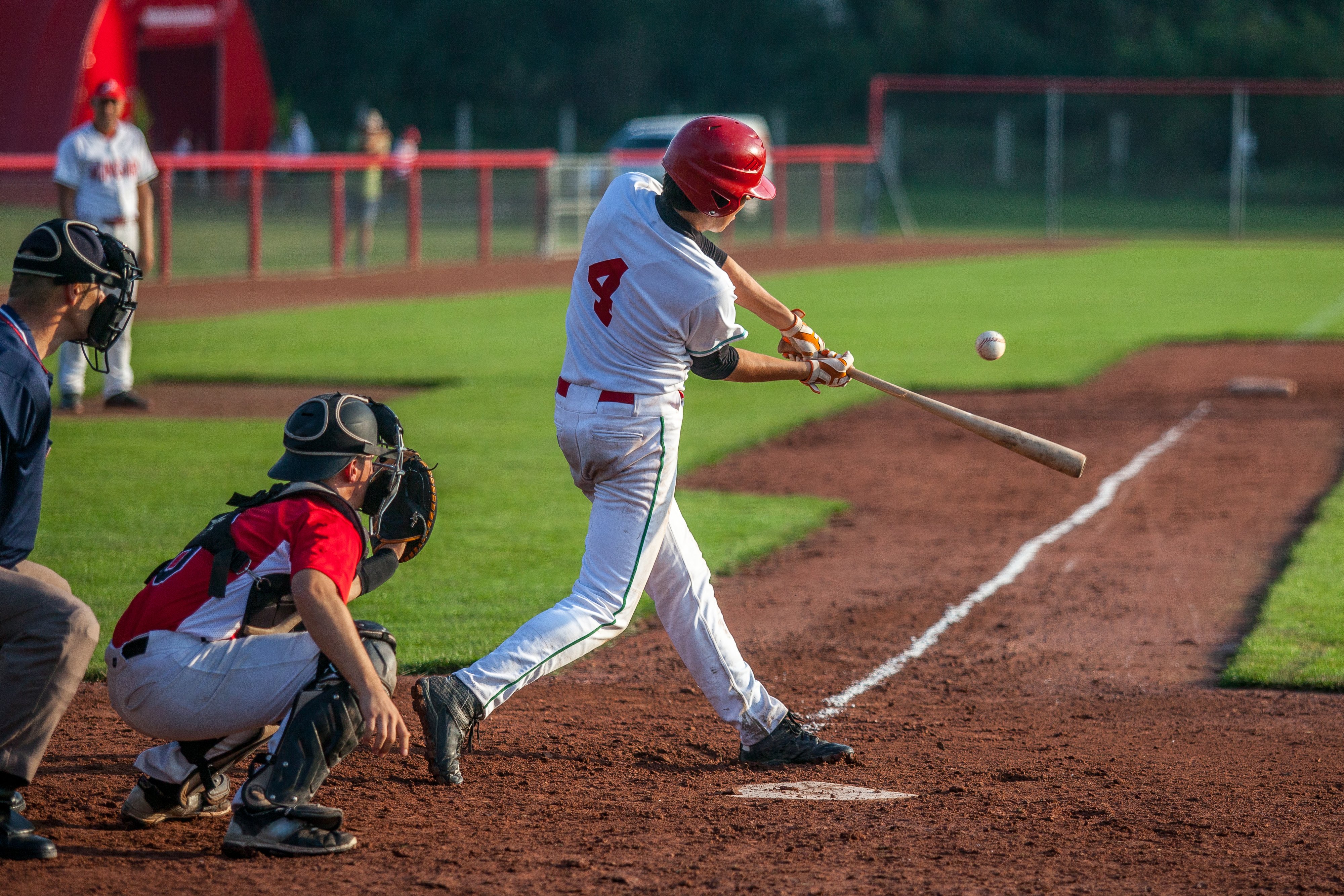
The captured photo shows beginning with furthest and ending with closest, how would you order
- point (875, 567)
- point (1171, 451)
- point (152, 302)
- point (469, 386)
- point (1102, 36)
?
point (1102, 36), point (152, 302), point (469, 386), point (1171, 451), point (875, 567)

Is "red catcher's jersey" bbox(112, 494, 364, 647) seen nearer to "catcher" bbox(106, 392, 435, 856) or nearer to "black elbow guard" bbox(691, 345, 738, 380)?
"catcher" bbox(106, 392, 435, 856)

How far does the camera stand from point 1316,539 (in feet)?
25.8

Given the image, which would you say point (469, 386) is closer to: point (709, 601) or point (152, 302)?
point (152, 302)

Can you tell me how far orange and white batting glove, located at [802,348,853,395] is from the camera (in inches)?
183

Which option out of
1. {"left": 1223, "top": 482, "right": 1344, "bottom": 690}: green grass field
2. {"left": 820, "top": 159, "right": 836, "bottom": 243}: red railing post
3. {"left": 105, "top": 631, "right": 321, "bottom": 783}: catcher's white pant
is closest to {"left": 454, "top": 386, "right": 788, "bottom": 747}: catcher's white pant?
{"left": 105, "top": 631, "right": 321, "bottom": 783}: catcher's white pant

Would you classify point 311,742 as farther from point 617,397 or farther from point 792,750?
point 792,750

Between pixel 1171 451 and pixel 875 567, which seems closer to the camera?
pixel 875 567

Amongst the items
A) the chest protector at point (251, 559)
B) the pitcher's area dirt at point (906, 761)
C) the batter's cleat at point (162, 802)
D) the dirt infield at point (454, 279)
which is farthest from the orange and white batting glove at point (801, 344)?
the dirt infield at point (454, 279)

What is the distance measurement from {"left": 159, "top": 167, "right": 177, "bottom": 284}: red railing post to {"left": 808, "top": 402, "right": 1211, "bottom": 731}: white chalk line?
1426 cm

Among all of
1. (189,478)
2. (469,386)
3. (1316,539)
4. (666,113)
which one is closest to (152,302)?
(469,386)

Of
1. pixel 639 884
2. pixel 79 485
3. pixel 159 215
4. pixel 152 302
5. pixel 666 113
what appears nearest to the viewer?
pixel 639 884

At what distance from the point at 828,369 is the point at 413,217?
21.3 metres

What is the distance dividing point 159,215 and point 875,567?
1607cm

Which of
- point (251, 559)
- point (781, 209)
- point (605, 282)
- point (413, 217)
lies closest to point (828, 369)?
point (605, 282)
